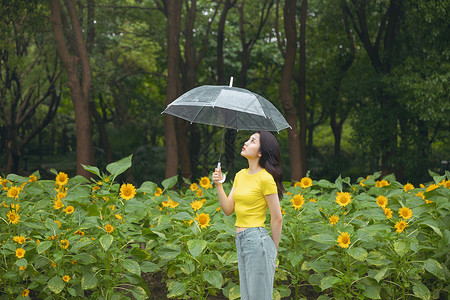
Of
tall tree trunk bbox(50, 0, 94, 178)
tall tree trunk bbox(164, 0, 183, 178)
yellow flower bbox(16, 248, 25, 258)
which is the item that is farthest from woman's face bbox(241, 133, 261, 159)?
tall tree trunk bbox(164, 0, 183, 178)

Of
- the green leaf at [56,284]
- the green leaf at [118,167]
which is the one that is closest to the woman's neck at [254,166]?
the green leaf at [118,167]

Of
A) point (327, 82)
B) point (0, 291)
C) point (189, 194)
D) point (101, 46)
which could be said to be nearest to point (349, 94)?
point (327, 82)

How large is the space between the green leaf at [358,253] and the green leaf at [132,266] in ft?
5.63

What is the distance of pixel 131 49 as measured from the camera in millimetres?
21891

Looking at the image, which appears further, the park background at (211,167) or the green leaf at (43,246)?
the park background at (211,167)

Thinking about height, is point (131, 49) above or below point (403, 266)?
above

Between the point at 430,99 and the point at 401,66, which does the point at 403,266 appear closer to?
the point at 430,99

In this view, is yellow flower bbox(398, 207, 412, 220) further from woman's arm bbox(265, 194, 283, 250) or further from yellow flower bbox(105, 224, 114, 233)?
yellow flower bbox(105, 224, 114, 233)

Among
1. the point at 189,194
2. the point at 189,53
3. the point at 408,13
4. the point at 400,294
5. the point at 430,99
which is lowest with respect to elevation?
the point at 400,294

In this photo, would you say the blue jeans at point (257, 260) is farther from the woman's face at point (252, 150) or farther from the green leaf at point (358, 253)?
the green leaf at point (358, 253)

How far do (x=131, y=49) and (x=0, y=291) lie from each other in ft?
57.7

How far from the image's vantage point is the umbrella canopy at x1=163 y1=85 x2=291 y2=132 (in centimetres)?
424

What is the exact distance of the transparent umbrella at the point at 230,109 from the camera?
424 cm

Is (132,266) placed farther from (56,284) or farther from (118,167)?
(118,167)
